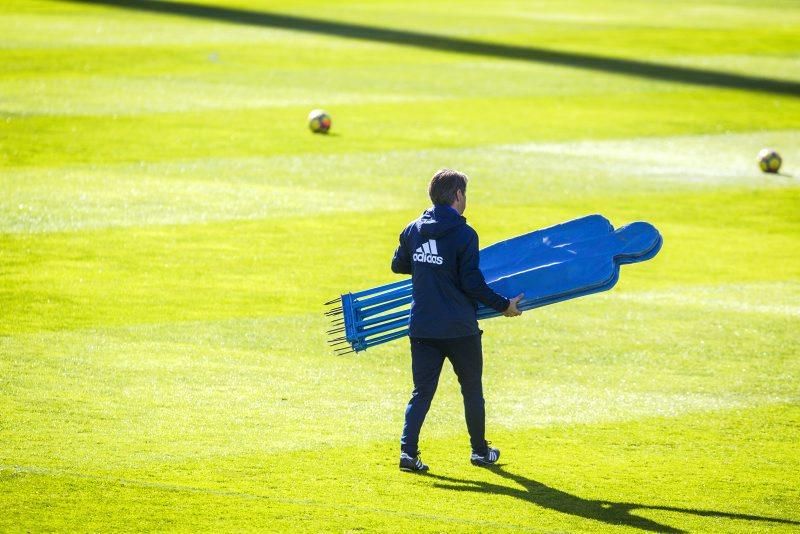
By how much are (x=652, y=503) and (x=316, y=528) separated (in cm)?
225

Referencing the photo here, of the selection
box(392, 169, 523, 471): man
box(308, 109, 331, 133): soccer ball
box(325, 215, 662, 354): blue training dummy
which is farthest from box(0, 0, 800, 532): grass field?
box(325, 215, 662, 354): blue training dummy

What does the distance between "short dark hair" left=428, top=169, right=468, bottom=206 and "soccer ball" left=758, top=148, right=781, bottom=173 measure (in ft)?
40.3

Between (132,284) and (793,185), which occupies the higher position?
(793,185)

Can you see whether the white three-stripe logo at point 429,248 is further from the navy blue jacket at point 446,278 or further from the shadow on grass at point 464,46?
the shadow on grass at point 464,46

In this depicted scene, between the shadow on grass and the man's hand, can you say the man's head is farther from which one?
the shadow on grass

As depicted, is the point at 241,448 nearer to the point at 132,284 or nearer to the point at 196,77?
the point at 132,284

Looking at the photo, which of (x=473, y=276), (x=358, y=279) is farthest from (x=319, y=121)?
(x=473, y=276)

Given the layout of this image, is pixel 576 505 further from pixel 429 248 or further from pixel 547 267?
pixel 429 248

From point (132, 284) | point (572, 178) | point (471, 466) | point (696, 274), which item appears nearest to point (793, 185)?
point (572, 178)

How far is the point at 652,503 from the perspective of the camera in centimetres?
828

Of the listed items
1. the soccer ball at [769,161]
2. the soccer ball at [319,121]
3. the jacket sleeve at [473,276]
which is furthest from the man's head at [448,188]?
the soccer ball at [319,121]

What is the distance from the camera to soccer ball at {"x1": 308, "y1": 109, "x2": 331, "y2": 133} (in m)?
21.3

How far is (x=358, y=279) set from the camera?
14.1 meters

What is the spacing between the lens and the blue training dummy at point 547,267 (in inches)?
351
